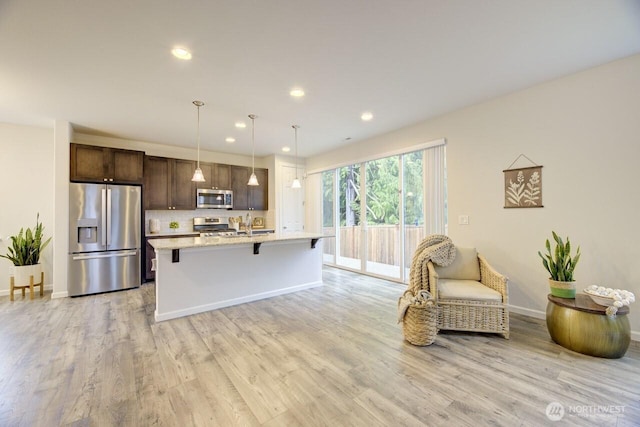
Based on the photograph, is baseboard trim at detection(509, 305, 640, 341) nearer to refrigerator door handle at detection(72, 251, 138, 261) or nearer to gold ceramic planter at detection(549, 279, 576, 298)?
gold ceramic planter at detection(549, 279, 576, 298)

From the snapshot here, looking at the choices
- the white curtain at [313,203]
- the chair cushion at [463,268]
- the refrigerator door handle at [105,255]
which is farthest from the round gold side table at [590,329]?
the refrigerator door handle at [105,255]

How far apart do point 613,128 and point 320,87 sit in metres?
3.10

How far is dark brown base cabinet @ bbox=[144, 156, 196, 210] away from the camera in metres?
5.23

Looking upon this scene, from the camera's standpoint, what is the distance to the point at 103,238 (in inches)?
172

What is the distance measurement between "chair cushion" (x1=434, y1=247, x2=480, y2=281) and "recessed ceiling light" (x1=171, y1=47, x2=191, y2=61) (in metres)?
3.53

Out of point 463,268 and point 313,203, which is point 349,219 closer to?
point 313,203

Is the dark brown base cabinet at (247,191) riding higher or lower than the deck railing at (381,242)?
higher

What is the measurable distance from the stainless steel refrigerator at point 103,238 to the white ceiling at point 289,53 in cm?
126

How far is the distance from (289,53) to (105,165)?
4008mm

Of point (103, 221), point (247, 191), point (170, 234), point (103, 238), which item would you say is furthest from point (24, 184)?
point (247, 191)

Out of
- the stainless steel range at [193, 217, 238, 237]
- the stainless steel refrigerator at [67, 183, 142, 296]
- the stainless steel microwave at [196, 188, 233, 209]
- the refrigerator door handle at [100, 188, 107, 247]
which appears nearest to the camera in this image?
the stainless steel refrigerator at [67, 183, 142, 296]

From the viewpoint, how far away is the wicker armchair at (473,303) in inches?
106

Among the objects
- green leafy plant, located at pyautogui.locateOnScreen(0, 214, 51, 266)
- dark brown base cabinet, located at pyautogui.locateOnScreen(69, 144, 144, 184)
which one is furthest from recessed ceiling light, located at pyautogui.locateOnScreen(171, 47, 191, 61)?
green leafy plant, located at pyautogui.locateOnScreen(0, 214, 51, 266)

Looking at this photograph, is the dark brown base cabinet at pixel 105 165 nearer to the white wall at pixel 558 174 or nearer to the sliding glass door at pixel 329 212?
the sliding glass door at pixel 329 212
